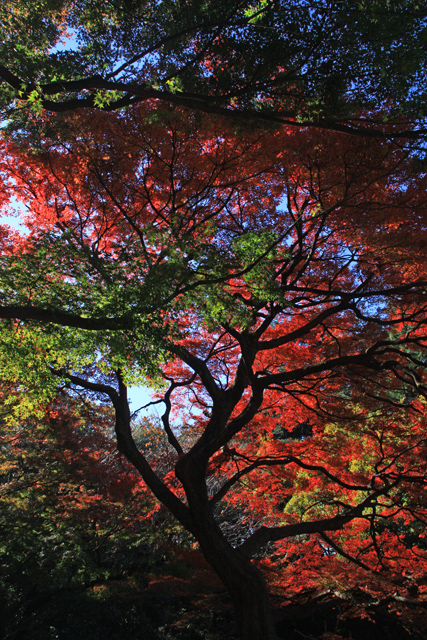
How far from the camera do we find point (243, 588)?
17.3ft

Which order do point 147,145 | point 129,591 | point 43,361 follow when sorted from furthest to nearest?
1. point 129,591
2. point 147,145
3. point 43,361

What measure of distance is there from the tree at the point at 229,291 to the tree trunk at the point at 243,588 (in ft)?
0.06

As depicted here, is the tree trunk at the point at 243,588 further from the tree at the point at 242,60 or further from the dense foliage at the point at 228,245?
the tree at the point at 242,60

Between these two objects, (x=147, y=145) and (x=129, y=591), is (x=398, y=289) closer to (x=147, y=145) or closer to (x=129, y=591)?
(x=147, y=145)

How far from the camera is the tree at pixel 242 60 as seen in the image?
360cm

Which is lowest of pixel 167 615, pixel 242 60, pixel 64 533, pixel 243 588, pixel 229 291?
pixel 243 588

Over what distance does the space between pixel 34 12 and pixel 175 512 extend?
7.69 metres

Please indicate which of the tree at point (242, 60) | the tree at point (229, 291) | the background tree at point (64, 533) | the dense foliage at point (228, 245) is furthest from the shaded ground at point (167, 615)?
the tree at point (242, 60)

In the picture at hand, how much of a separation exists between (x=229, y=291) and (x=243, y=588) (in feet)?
13.8

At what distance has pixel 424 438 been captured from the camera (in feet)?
24.7

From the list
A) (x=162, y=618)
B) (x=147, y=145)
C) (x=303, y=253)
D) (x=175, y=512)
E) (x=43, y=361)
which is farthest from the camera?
(x=162, y=618)

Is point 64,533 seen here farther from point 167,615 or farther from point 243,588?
point 243,588

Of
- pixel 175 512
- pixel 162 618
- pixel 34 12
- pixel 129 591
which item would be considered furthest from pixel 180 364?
pixel 34 12

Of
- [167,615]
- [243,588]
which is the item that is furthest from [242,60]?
[167,615]
